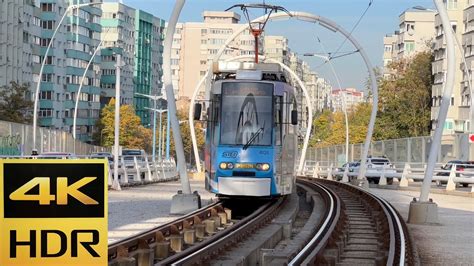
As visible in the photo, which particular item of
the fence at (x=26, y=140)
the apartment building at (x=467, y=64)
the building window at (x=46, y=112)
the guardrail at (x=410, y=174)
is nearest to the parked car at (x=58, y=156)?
the fence at (x=26, y=140)

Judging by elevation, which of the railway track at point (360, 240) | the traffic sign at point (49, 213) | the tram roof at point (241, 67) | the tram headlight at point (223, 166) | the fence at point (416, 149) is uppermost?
the tram roof at point (241, 67)

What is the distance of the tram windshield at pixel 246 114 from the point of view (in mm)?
27156

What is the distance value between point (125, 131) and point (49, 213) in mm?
124129

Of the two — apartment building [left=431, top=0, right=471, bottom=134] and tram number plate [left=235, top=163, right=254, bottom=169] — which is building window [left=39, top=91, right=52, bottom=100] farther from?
tram number plate [left=235, top=163, right=254, bottom=169]

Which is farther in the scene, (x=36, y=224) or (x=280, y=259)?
(x=280, y=259)

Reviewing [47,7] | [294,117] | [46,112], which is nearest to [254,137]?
[294,117]

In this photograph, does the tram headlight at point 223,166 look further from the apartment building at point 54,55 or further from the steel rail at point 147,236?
the apartment building at point 54,55

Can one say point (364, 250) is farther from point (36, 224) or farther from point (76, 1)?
point (76, 1)

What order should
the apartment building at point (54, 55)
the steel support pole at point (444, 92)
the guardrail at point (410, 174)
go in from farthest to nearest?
the apartment building at point (54, 55)
the guardrail at point (410, 174)
the steel support pole at point (444, 92)

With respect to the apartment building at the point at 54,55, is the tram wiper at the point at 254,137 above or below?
below

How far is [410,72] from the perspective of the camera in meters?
131

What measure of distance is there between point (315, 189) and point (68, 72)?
369 feet

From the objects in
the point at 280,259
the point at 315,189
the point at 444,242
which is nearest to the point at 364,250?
the point at 444,242

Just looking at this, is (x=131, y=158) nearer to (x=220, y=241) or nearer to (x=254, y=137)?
(x=254, y=137)
